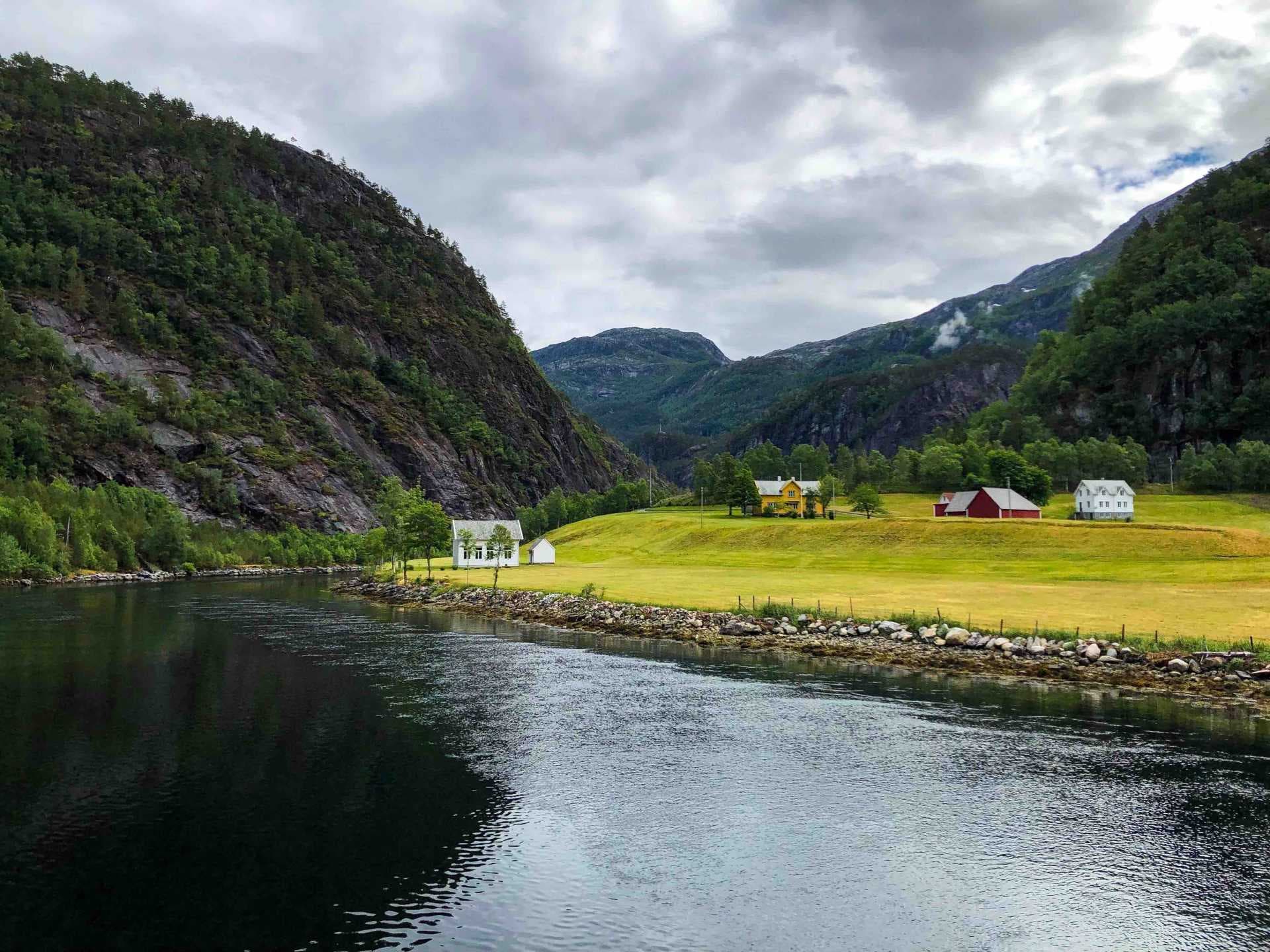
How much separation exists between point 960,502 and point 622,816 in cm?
12736

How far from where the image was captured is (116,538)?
13275cm

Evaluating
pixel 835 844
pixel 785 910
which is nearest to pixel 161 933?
pixel 785 910

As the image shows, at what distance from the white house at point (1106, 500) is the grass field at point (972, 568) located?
15.9ft

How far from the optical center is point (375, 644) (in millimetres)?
59500

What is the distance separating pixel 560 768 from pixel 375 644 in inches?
1326

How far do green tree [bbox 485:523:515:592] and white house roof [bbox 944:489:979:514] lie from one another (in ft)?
242

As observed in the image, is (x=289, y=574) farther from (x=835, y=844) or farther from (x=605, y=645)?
(x=835, y=844)

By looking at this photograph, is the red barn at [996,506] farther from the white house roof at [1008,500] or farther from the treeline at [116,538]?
the treeline at [116,538]

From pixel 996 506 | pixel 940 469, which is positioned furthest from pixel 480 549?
pixel 940 469

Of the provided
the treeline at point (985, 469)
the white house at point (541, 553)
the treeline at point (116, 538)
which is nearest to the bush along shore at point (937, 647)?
the white house at point (541, 553)

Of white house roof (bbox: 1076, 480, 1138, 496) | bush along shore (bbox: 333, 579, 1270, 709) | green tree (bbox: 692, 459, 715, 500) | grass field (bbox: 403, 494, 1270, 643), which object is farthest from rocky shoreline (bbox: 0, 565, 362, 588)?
white house roof (bbox: 1076, 480, 1138, 496)

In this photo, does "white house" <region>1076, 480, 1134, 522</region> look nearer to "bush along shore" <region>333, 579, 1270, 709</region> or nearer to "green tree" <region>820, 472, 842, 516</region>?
"green tree" <region>820, 472, 842, 516</region>

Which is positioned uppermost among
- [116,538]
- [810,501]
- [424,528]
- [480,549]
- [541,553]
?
[810,501]

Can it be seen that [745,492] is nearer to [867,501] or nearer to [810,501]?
[810,501]
